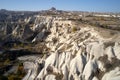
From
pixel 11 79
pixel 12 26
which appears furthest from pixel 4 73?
pixel 12 26

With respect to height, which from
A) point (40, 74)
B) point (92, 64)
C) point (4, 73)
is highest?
point (92, 64)

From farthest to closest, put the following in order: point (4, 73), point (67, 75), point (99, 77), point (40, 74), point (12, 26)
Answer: point (12, 26) < point (4, 73) < point (40, 74) < point (67, 75) < point (99, 77)

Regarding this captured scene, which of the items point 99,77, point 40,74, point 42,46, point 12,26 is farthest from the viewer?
point 12,26

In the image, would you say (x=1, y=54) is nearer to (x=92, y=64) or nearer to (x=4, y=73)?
(x=4, y=73)

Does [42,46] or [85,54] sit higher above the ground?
[85,54]

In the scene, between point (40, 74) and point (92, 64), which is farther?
point (40, 74)

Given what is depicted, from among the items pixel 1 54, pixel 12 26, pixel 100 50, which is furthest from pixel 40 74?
pixel 12 26

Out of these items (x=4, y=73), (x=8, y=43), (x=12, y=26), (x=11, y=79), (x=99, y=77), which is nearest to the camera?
(x=99, y=77)

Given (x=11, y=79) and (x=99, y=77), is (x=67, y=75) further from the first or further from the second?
(x=11, y=79)

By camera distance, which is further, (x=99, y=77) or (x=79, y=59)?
(x=79, y=59)
